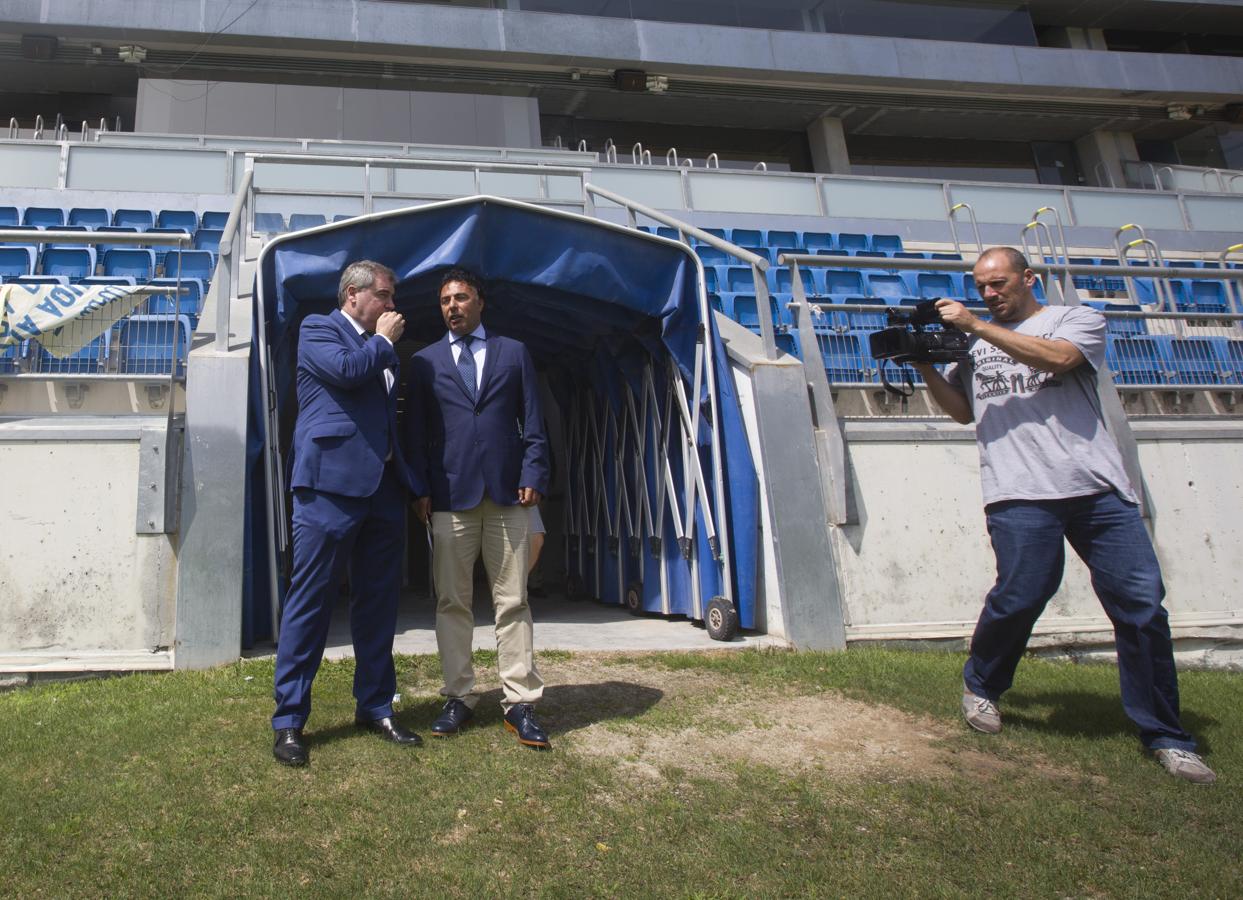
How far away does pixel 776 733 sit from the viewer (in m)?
3.36

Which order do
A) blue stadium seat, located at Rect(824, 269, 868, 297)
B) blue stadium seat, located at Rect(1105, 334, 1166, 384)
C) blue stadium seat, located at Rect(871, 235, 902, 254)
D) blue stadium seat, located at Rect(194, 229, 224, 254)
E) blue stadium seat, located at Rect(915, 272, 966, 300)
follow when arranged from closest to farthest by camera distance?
1. blue stadium seat, located at Rect(1105, 334, 1166, 384)
2. blue stadium seat, located at Rect(194, 229, 224, 254)
3. blue stadium seat, located at Rect(915, 272, 966, 300)
4. blue stadium seat, located at Rect(824, 269, 868, 297)
5. blue stadium seat, located at Rect(871, 235, 902, 254)

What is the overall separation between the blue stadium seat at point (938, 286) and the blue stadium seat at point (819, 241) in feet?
6.50

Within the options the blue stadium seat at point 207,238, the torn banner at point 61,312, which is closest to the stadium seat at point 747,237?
the blue stadium seat at point 207,238

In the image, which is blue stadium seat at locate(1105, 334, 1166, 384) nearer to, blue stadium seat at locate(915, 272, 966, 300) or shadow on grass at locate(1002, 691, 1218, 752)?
blue stadium seat at locate(915, 272, 966, 300)

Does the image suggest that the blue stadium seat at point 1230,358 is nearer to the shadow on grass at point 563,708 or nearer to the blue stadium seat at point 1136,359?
the blue stadium seat at point 1136,359

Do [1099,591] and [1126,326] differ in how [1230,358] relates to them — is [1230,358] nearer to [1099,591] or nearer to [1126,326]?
[1126,326]

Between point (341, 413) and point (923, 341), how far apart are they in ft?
7.71

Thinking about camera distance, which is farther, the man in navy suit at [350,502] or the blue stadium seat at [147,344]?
the blue stadium seat at [147,344]

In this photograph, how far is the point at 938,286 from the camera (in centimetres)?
950

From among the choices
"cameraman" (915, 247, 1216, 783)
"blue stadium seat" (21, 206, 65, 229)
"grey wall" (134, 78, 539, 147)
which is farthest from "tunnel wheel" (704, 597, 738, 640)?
"grey wall" (134, 78, 539, 147)

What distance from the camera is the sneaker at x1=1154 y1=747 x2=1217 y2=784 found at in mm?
2834

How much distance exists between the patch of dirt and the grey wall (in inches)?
566

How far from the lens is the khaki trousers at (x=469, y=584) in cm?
331

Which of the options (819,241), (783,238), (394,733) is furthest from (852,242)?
(394,733)
